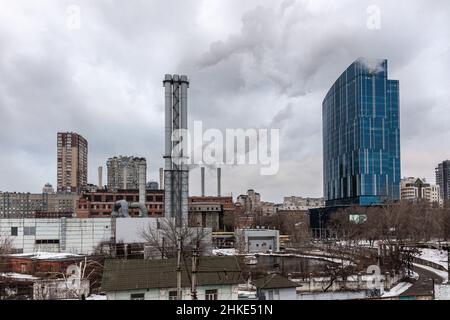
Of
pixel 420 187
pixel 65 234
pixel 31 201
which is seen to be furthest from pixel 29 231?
pixel 420 187

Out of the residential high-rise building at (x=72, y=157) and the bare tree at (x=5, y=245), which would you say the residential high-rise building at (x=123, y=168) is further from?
the bare tree at (x=5, y=245)

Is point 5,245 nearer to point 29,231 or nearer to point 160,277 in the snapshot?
point 29,231

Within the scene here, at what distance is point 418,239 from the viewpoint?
31.4ft

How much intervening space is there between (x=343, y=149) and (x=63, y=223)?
343 inches

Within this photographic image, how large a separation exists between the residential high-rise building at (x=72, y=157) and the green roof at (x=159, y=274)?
2.70 feet

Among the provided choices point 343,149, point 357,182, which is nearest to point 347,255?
point 357,182

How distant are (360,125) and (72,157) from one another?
170 centimetres

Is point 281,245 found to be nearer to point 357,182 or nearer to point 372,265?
point 372,265

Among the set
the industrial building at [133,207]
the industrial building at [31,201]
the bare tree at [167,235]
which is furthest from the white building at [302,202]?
the industrial building at [133,207]

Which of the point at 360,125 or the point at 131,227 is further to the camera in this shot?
the point at 131,227

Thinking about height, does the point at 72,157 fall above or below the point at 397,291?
above

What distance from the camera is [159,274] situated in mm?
2842

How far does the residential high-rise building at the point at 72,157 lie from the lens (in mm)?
1839
